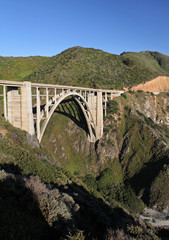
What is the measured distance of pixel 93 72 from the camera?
212ft

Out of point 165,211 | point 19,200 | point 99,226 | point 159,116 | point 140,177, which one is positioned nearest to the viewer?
point 19,200

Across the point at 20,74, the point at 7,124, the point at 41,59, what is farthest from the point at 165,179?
the point at 41,59

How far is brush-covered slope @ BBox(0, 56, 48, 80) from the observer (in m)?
69.7

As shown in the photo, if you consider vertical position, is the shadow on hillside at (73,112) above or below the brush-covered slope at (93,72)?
below

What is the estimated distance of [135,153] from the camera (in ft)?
133

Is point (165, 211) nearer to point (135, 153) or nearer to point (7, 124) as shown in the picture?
point (135, 153)

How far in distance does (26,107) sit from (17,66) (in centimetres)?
6420

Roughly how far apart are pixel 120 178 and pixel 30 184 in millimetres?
Result: 30951

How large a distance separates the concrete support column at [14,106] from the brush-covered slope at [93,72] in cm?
3585

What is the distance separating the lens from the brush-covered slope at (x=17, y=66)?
69688 mm

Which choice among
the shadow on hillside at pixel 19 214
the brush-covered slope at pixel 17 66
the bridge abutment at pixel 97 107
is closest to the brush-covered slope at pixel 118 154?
the bridge abutment at pixel 97 107

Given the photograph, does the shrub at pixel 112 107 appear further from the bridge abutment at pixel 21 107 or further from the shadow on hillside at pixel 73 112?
the bridge abutment at pixel 21 107

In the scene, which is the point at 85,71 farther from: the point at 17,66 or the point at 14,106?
the point at 14,106

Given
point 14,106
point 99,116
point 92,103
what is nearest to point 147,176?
point 99,116
